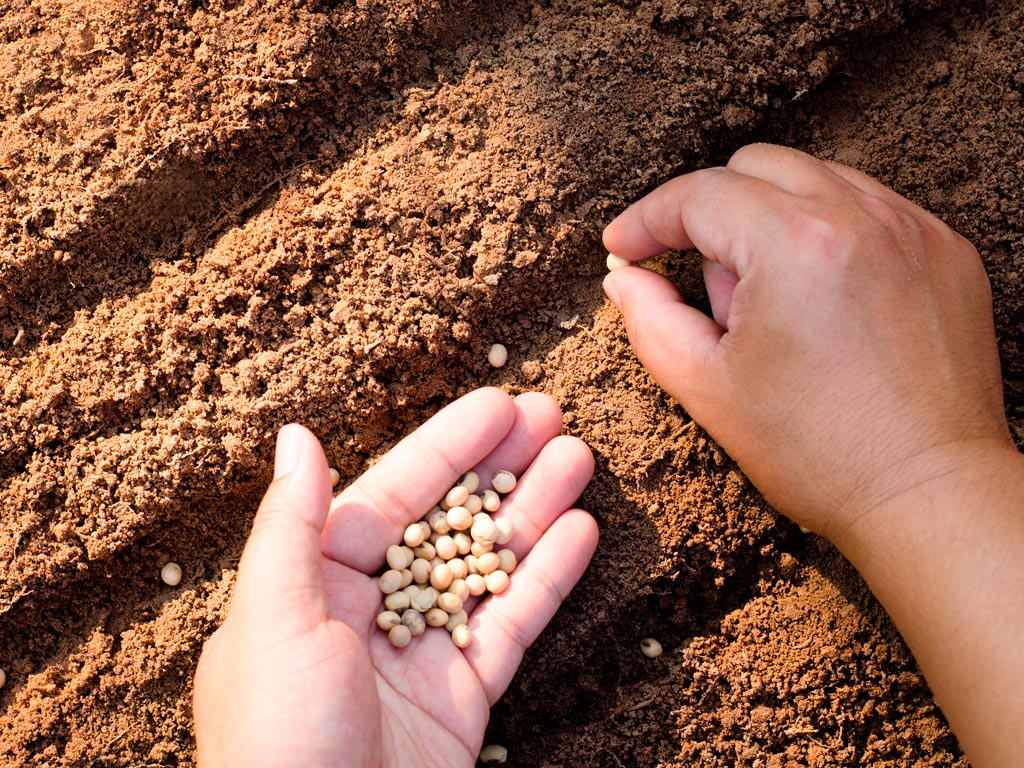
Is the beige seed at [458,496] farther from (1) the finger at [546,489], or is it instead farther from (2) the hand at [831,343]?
(2) the hand at [831,343]

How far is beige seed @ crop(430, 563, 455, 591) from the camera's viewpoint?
198 cm

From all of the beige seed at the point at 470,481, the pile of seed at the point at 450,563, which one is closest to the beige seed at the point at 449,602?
the pile of seed at the point at 450,563

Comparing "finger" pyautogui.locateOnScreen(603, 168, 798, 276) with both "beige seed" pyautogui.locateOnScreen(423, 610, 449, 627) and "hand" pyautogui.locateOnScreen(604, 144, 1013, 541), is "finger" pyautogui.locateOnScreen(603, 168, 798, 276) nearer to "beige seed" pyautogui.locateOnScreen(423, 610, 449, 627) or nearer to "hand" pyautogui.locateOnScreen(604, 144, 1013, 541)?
"hand" pyautogui.locateOnScreen(604, 144, 1013, 541)

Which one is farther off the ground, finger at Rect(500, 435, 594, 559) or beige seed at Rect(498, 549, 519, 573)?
finger at Rect(500, 435, 594, 559)

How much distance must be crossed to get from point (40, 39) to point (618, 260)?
4.50ft

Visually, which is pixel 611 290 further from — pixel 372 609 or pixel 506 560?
pixel 372 609

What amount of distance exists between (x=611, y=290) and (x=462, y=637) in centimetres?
80

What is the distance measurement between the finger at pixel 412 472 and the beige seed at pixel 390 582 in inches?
2.4

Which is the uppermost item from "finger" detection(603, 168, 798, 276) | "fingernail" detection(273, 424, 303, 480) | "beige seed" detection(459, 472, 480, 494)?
"finger" detection(603, 168, 798, 276)

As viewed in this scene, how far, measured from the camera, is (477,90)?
84.2 inches

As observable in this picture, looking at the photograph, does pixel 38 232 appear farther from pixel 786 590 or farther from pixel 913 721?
pixel 913 721

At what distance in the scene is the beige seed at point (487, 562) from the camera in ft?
6.52

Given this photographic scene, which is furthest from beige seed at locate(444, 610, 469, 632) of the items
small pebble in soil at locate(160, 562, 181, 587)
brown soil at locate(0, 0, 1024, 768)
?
small pebble in soil at locate(160, 562, 181, 587)

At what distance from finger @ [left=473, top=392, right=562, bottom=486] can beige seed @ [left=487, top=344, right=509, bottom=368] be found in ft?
0.34
